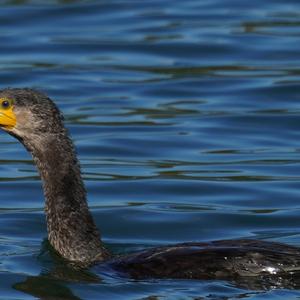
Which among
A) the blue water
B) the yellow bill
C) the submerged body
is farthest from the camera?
the blue water

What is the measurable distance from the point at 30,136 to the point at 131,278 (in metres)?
1.58

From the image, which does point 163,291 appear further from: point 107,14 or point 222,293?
point 107,14

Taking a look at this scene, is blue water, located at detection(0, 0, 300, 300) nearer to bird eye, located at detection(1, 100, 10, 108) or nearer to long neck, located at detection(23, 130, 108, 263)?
long neck, located at detection(23, 130, 108, 263)

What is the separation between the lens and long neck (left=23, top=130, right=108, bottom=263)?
456 inches

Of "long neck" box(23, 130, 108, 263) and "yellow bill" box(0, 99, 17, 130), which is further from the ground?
"yellow bill" box(0, 99, 17, 130)

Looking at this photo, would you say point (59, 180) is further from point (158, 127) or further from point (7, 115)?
point (158, 127)

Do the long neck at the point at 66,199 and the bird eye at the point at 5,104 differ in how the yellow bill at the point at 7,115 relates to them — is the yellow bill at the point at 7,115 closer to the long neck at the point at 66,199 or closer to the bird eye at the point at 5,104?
the bird eye at the point at 5,104

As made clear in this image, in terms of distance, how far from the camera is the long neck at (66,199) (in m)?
11.6

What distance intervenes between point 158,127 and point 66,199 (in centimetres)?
585

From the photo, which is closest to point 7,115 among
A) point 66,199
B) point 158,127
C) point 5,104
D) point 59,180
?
point 5,104

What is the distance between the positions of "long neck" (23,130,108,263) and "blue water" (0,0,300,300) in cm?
22

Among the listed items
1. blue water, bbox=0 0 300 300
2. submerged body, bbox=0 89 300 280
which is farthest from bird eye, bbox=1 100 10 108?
blue water, bbox=0 0 300 300

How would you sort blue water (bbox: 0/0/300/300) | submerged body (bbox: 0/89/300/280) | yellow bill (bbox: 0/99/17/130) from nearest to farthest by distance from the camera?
submerged body (bbox: 0/89/300/280)
yellow bill (bbox: 0/99/17/130)
blue water (bbox: 0/0/300/300)

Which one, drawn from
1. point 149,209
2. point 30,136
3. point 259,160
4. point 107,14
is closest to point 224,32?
point 107,14
